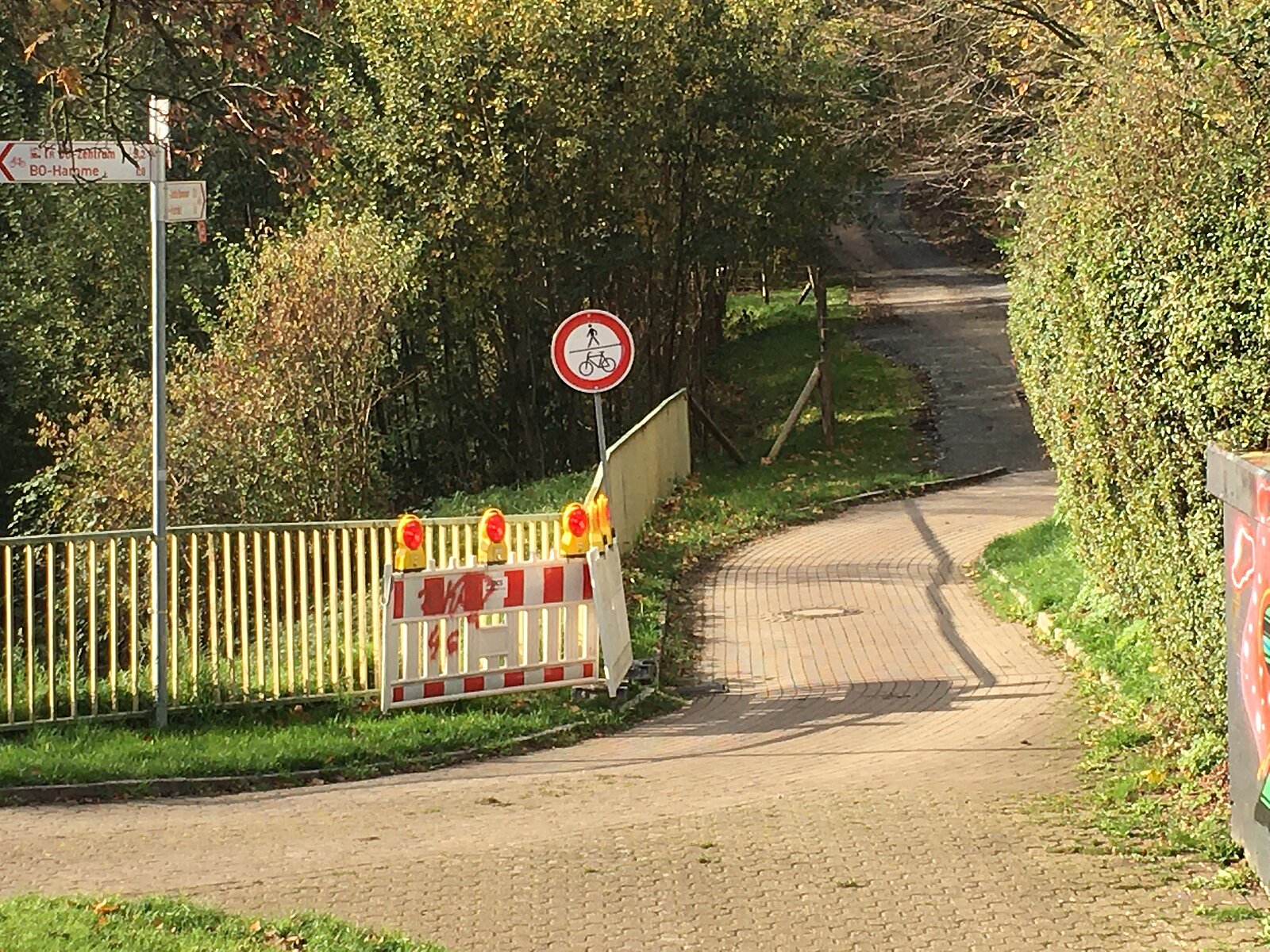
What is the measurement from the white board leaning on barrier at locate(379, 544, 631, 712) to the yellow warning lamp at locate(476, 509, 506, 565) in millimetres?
76

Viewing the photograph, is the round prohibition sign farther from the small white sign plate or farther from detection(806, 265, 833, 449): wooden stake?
detection(806, 265, 833, 449): wooden stake

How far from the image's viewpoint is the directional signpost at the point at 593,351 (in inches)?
529

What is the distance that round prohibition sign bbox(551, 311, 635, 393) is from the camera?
13430 mm

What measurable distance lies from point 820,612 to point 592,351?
347 centimetres

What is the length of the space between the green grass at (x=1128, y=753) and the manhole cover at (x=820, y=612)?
5.08 feet

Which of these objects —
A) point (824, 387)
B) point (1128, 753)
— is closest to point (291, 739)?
point (1128, 753)

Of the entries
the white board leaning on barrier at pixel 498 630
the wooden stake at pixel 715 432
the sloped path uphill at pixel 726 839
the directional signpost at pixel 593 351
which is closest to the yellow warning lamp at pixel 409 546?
the white board leaning on barrier at pixel 498 630

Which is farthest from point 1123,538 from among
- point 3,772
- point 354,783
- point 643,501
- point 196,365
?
point 196,365

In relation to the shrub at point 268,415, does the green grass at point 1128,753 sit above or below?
below

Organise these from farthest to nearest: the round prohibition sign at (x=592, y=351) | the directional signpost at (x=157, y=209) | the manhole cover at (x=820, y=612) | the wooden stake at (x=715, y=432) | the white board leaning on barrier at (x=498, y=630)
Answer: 1. the wooden stake at (x=715, y=432)
2. the manhole cover at (x=820, y=612)
3. the round prohibition sign at (x=592, y=351)
4. the white board leaning on barrier at (x=498, y=630)
5. the directional signpost at (x=157, y=209)

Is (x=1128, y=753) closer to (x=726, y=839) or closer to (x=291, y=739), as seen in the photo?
(x=726, y=839)

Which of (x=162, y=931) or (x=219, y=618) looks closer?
(x=162, y=931)

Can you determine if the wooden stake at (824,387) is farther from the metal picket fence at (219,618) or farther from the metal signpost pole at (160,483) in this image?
the metal signpost pole at (160,483)

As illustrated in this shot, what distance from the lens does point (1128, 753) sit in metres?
9.47
